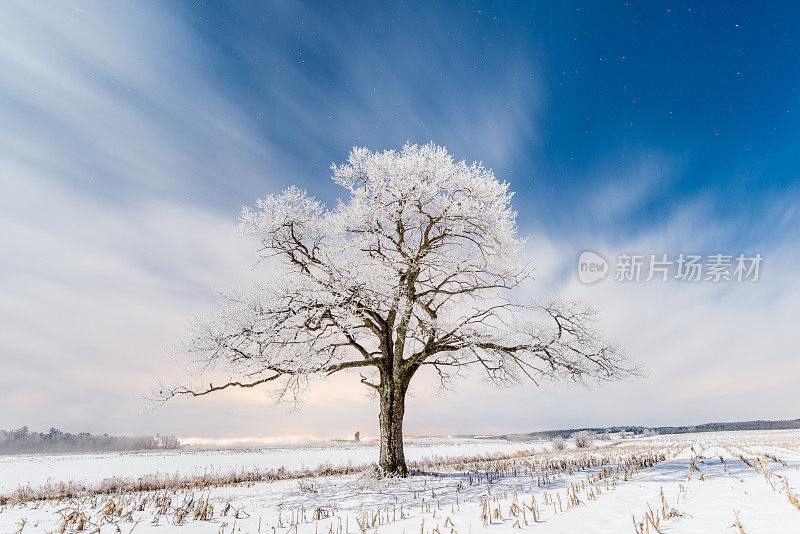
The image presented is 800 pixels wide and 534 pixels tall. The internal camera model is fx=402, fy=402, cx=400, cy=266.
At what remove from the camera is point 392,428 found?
44.8 ft

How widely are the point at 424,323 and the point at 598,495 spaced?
7.23 m

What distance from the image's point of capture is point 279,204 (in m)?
14.1


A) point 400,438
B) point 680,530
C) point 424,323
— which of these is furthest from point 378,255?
point 680,530

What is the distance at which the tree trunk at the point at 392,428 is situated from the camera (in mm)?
13198

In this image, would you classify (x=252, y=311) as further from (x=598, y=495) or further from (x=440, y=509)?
(x=598, y=495)

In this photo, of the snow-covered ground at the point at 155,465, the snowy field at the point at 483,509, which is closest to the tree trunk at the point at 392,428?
the snowy field at the point at 483,509

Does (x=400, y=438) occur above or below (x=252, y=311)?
below

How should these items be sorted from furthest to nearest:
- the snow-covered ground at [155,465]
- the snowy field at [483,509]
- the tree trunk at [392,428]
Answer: the snow-covered ground at [155,465]
the tree trunk at [392,428]
the snowy field at [483,509]

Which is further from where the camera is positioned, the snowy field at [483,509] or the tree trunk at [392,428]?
the tree trunk at [392,428]

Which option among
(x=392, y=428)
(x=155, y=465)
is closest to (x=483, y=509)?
(x=392, y=428)

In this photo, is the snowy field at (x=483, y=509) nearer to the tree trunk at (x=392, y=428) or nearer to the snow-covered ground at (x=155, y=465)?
the tree trunk at (x=392, y=428)

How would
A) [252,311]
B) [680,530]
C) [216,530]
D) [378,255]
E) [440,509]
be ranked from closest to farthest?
[680,530] → [216,530] → [440,509] → [252,311] → [378,255]

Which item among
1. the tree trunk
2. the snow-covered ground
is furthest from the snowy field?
the snow-covered ground

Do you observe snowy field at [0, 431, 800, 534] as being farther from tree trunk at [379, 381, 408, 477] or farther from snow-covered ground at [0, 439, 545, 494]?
snow-covered ground at [0, 439, 545, 494]
